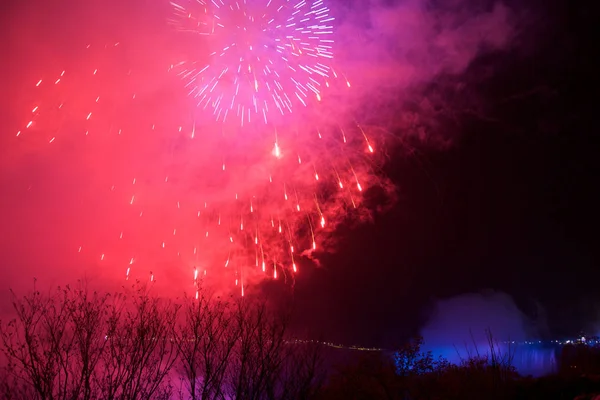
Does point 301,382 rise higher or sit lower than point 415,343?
lower

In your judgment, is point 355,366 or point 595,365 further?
point 595,365

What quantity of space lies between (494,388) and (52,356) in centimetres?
1731

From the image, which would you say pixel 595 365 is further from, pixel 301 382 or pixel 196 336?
pixel 196 336

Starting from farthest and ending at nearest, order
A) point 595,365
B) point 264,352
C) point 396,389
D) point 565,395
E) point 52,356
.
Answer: point 595,365 → point 396,389 → point 565,395 → point 264,352 → point 52,356

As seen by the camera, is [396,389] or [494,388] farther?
[396,389]

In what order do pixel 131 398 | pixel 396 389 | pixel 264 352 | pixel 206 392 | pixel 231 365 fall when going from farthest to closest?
pixel 396 389 → pixel 231 365 → pixel 264 352 → pixel 206 392 → pixel 131 398

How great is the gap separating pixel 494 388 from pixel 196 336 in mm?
12886

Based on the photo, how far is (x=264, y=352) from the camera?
62.6 ft

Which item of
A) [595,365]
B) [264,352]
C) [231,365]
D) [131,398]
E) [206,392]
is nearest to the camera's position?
[131,398]

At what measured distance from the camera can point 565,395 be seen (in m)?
25.2

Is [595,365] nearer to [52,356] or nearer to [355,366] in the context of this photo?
[355,366]

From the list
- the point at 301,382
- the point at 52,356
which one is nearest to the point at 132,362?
the point at 52,356

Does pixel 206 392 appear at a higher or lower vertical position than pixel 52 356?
lower

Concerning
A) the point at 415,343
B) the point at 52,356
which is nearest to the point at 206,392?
the point at 52,356
